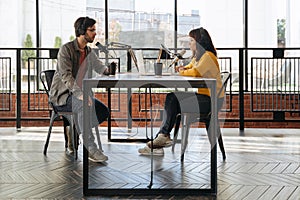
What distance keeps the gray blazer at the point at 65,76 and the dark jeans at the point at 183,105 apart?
27.5 inches

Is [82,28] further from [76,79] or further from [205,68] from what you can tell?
[205,68]

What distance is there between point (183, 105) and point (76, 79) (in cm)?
88

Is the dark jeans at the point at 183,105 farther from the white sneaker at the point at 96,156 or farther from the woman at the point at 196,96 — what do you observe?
the white sneaker at the point at 96,156

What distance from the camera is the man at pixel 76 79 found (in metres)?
4.02

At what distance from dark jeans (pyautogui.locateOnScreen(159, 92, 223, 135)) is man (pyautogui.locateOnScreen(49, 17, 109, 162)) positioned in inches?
20.1

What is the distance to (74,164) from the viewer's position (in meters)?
3.94

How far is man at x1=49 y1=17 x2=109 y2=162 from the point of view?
402 centimetres

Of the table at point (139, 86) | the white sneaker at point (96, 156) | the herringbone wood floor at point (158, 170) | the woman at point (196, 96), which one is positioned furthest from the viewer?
the white sneaker at point (96, 156)

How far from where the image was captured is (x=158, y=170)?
3.74m

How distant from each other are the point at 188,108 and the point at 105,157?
0.73m

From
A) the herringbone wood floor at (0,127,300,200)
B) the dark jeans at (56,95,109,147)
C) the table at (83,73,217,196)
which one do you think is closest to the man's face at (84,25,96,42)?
the dark jeans at (56,95,109,147)

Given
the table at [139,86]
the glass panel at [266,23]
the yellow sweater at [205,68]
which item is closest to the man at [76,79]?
the yellow sweater at [205,68]

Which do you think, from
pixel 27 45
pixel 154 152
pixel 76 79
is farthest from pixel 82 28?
pixel 27 45

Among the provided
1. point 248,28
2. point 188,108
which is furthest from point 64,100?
point 248,28
